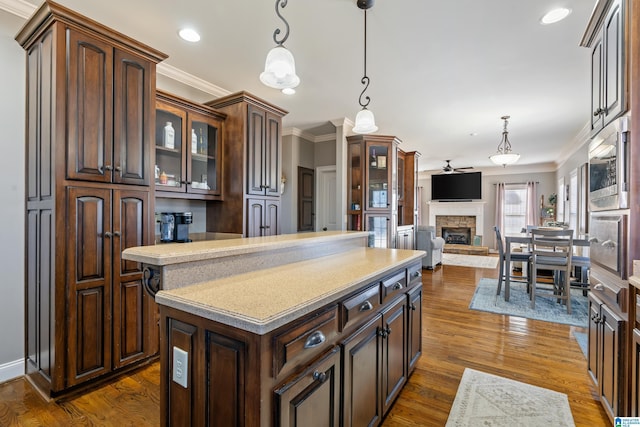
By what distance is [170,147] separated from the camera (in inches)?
112

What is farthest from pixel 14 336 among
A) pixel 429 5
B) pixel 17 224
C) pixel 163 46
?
pixel 429 5

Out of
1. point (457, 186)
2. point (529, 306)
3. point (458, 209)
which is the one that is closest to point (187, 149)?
point (529, 306)

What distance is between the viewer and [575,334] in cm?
309

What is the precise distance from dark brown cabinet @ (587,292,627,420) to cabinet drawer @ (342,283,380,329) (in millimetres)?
1229

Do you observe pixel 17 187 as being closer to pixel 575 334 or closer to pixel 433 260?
pixel 575 334

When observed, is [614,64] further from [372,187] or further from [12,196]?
[12,196]

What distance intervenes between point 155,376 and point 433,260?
5761 mm

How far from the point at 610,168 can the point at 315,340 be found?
6.13ft

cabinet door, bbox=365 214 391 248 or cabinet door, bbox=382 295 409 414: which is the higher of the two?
cabinet door, bbox=365 214 391 248

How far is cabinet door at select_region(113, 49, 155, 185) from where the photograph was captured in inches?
85.9

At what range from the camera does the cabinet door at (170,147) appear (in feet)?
9.09

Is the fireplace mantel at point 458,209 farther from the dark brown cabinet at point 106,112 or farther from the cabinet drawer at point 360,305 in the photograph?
the dark brown cabinet at point 106,112

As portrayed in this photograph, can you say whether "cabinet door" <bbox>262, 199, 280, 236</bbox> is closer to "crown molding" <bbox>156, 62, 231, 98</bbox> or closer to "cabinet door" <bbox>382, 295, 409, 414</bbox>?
"crown molding" <bbox>156, 62, 231, 98</bbox>

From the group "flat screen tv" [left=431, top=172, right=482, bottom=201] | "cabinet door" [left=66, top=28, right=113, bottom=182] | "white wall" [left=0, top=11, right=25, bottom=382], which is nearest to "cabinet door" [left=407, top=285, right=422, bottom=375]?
"cabinet door" [left=66, top=28, right=113, bottom=182]
